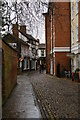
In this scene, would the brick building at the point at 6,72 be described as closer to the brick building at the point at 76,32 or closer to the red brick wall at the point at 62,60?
the brick building at the point at 76,32

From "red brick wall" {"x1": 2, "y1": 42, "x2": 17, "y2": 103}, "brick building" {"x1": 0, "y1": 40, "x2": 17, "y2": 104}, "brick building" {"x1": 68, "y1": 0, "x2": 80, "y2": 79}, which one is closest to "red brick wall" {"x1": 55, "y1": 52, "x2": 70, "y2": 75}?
"brick building" {"x1": 68, "y1": 0, "x2": 80, "y2": 79}

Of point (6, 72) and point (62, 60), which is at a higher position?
point (62, 60)

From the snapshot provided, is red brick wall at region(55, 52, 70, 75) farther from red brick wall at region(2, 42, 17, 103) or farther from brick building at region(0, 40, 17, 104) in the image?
brick building at region(0, 40, 17, 104)

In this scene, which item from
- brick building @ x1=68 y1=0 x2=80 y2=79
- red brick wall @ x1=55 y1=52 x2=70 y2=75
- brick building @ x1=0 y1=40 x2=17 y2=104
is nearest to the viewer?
brick building @ x1=0 y1=40 x2=17 y2=104

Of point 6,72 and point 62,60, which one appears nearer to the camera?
point 6,72

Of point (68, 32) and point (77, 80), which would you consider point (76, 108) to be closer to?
point (77, 80)

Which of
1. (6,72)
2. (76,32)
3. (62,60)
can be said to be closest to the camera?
(6,72)

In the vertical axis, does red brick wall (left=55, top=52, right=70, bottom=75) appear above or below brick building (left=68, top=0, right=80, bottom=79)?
below

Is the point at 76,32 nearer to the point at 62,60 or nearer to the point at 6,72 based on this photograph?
the point at 62,60

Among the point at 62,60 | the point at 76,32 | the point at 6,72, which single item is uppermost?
the point at 76,32

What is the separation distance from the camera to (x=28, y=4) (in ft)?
30.6

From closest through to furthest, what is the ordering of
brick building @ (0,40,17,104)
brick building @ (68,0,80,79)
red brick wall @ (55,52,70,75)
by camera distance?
1. brick building @ (0,40,17,104)
2. brick building @ (68,0,80,79)
3. red brick wall @ (55,52,70,75)

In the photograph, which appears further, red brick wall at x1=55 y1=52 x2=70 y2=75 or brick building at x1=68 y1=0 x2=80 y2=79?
red brick wall at x1=55 y1=52 x2=70 y2=75

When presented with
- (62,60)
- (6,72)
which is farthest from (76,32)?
(6,72)
